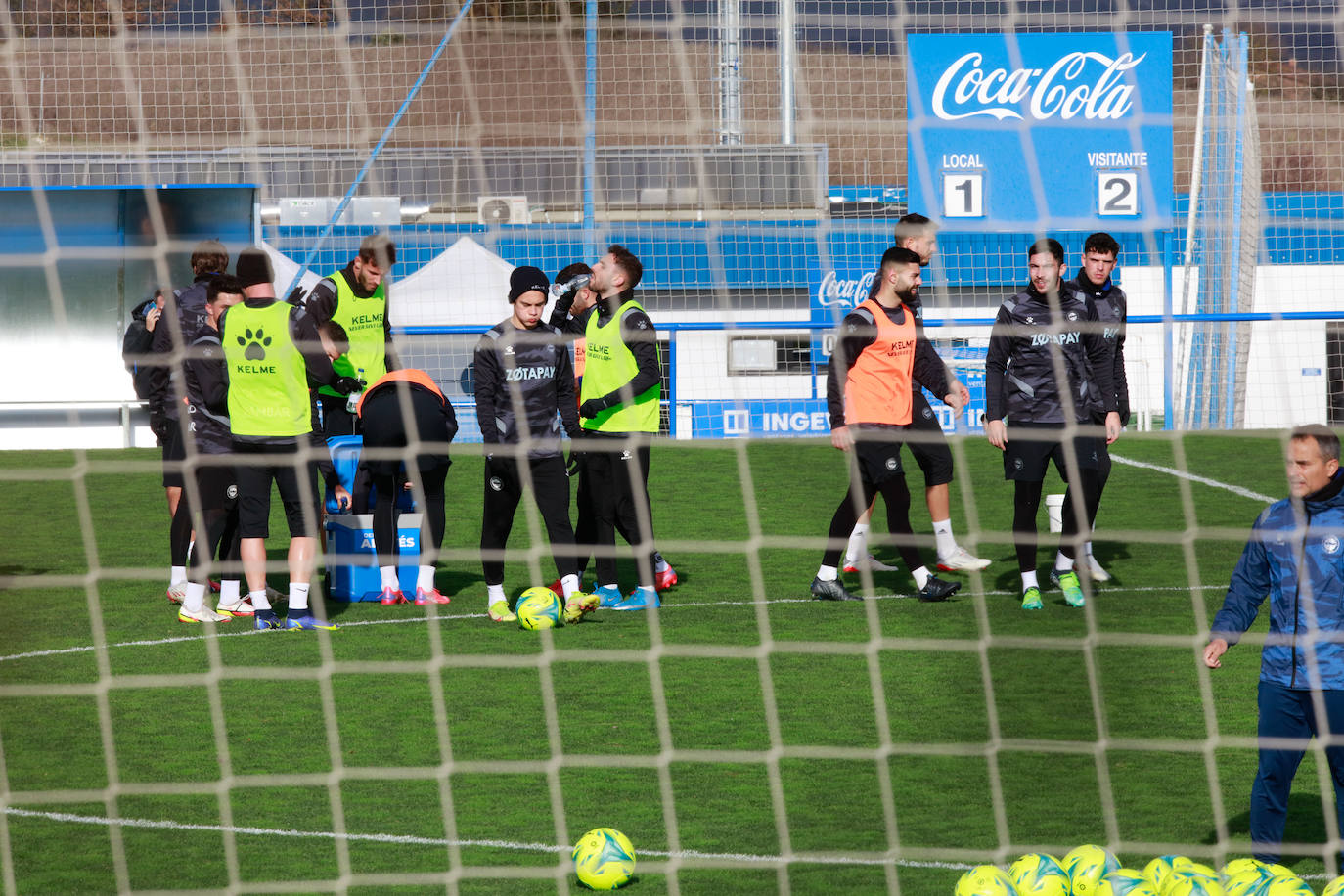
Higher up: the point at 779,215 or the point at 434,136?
the point at 434,136

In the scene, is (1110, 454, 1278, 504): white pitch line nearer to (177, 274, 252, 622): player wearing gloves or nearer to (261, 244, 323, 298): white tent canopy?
(177, 274, 252, 622): player wearing gloves

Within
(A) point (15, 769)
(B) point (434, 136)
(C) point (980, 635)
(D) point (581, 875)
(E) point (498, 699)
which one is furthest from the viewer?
(B) point (434, 136)

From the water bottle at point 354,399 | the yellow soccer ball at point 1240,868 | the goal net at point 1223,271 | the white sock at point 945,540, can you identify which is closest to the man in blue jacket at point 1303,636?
the yellow soccer ball at point 1240,868

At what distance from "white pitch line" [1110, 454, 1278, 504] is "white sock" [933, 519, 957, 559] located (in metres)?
3.34

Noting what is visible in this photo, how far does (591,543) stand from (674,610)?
0.53 metres

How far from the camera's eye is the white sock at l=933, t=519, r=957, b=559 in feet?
25.7

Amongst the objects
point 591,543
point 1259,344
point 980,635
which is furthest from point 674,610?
point 1259,344

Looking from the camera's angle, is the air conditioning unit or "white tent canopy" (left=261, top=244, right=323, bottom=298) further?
the air conditioning unit

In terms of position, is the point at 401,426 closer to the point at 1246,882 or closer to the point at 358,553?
the point at 358,553

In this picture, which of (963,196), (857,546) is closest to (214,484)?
(857,546)

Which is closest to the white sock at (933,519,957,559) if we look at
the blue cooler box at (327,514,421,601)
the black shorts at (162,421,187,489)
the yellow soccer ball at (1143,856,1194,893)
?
the blue cooler box at (327,514,421,601)

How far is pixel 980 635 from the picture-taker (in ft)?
21.5

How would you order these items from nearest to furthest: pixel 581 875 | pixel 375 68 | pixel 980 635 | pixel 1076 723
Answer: pixel 581 875 → pixel 1076 723 → pixel 980 635 → pixel 375 68

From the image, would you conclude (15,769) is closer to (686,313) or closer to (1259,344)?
(686,313)
